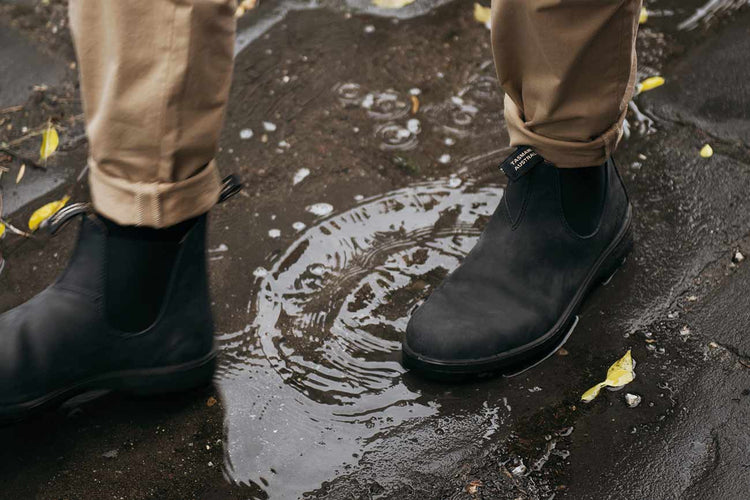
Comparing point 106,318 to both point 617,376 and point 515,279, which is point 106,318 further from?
point 617,376

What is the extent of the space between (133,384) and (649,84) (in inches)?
70.5

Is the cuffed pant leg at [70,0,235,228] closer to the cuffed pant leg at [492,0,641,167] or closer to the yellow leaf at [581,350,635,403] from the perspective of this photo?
the cuffed pant leg at [492,0,641,167]

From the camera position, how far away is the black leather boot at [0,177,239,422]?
4.66ft

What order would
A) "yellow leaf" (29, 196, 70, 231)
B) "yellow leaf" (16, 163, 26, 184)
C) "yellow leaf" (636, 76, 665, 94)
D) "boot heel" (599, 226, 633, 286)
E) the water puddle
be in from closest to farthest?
the water puddle, "boot heel" (599, 226, 633, 286), "yellow leaf" (29, 196, 70, 231), "yellow leaf" (16, 163, 26, 184), "yellow leaf" (636, 76, 665, 94)

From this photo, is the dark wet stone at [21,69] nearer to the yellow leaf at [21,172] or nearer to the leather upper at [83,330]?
the yellow leaf at [21,172]

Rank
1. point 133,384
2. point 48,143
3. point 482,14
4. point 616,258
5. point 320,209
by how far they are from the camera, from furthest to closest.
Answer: point 482,14 < point 48,143 < point 320,209 < point 616,258 < point 133,384

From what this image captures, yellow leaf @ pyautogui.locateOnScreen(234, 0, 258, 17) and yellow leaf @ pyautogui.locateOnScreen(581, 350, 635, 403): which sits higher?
yellow leaf @ pyautogui.locateOnScreen(234, 0, 258, 17)

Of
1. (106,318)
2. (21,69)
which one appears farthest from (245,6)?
(106,318)

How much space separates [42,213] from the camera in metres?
2.09

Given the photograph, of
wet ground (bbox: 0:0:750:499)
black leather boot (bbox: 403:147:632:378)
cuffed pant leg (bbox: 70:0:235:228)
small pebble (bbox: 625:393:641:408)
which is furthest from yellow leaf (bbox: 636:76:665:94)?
cuffed pant leg (bbox: 70:0:235:228)

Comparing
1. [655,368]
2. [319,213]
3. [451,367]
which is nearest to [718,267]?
[655,368]

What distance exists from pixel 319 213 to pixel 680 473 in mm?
1066

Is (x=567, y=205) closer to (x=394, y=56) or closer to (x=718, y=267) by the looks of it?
(x=718, y=267)

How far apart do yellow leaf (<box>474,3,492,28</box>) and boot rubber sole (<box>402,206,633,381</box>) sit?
129 centimetres
